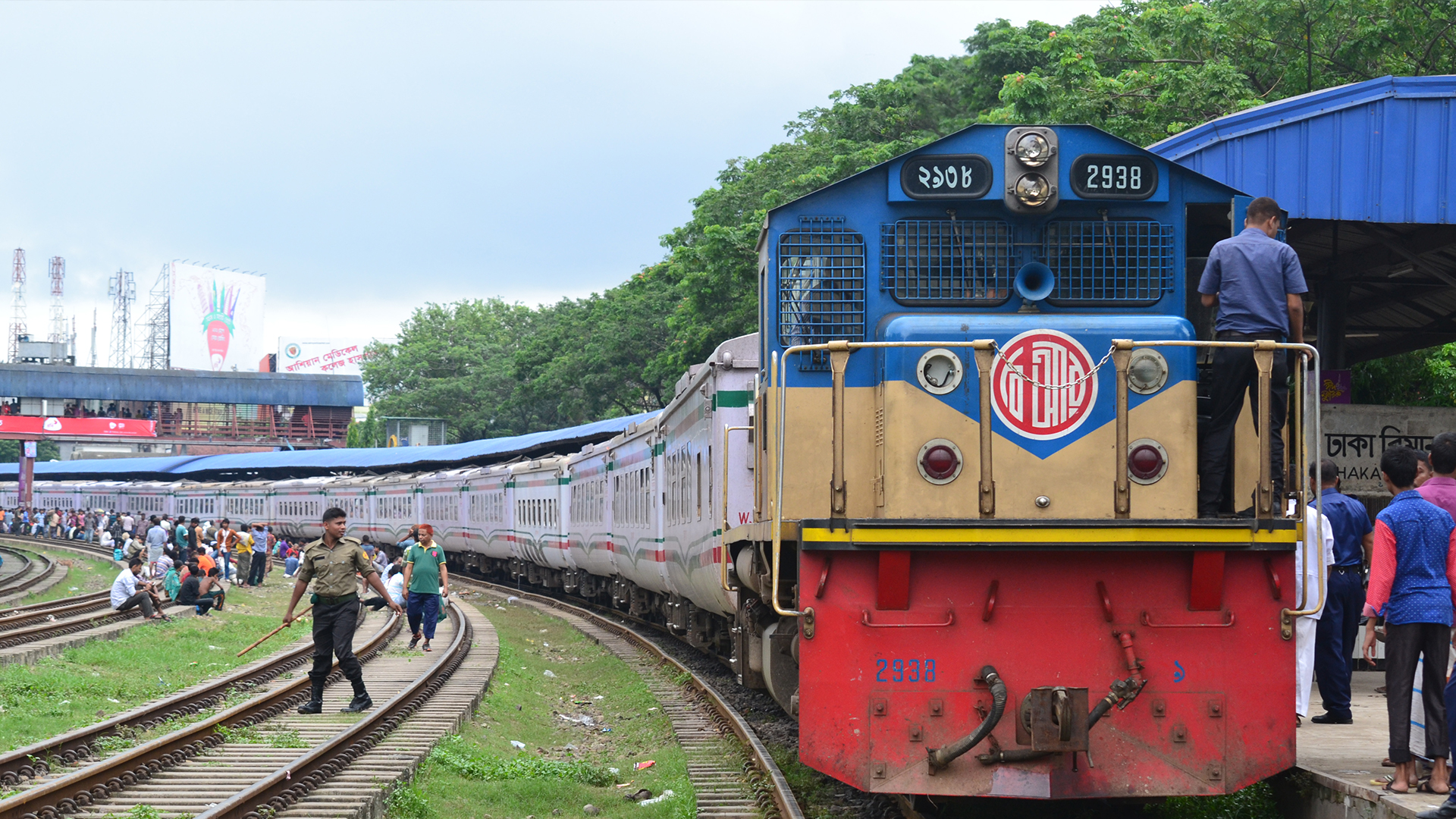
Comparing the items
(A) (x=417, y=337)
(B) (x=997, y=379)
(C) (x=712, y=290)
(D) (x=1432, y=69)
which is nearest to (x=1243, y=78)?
(D) (x=1432, y=69)

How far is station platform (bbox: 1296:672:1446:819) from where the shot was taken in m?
5.83

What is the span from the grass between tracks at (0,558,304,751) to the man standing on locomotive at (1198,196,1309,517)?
28.3 ft

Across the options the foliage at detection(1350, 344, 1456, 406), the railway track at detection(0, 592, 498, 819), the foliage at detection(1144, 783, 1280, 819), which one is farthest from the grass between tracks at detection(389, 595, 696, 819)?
the foliage at detection(1350, 344, 1456, 406)

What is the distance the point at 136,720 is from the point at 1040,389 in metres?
8.45

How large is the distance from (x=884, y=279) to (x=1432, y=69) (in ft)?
63.8

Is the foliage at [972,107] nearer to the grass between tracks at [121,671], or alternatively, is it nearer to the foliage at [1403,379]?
the foliage at [1403,379]

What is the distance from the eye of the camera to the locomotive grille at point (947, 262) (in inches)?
274

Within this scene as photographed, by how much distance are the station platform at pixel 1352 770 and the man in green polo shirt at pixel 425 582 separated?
34.4 feet

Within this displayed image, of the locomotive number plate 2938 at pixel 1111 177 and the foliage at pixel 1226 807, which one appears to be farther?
the foliage at pixel 1226 807

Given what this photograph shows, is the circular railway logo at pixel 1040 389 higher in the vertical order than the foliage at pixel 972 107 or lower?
lower

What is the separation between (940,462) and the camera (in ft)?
20.2

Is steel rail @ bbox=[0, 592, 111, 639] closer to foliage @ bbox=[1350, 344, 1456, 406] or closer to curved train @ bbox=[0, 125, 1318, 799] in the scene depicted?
curved train @ bbox=[0, 125, 1318, 799]

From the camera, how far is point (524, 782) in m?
9.49

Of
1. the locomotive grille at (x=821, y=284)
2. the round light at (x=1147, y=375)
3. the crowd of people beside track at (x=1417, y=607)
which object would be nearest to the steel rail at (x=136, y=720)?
the locomotive grille at (x=821, y=284)
